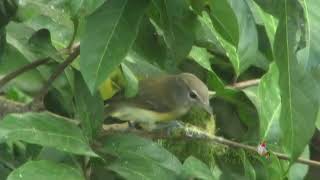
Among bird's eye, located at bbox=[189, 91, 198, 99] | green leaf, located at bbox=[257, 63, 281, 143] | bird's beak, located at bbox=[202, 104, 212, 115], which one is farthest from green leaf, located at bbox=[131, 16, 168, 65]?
bird's eye, located at bbox=[189, 91, 198, 99]

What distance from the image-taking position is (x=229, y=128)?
3297mm

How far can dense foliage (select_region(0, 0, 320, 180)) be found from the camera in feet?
5.91

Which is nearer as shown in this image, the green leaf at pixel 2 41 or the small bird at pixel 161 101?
the green leaf at pixel 2 41

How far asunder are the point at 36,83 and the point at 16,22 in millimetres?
236

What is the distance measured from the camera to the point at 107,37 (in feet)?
6.42

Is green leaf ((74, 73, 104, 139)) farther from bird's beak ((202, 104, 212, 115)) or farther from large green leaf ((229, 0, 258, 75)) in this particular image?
bird's beak ((202, 104, 212, 115))

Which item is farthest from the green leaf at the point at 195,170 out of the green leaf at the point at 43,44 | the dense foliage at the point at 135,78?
the green leaf at the point at 43,44

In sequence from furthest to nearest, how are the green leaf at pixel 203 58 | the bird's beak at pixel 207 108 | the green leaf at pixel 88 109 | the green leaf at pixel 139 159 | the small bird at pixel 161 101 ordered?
1. the small bird at pixel 161 101
2. the bird's beak at pixel 207 108
3. the green leaf at pixel 203 58
4. the green leaf at pixel 88 109
5. the green leaf at pixel 139 159

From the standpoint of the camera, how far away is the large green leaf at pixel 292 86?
176 cm

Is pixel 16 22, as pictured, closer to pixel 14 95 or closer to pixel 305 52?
→ pixel 14 95

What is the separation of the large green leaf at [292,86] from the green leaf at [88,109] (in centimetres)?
57

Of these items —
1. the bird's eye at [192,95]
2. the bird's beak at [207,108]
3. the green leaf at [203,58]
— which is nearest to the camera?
the green leaf at [203,58]

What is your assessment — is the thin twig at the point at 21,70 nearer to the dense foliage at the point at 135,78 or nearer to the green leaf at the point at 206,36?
the dense foliage at the point at 135,78

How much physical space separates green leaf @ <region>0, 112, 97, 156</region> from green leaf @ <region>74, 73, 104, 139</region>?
0.30 ft
